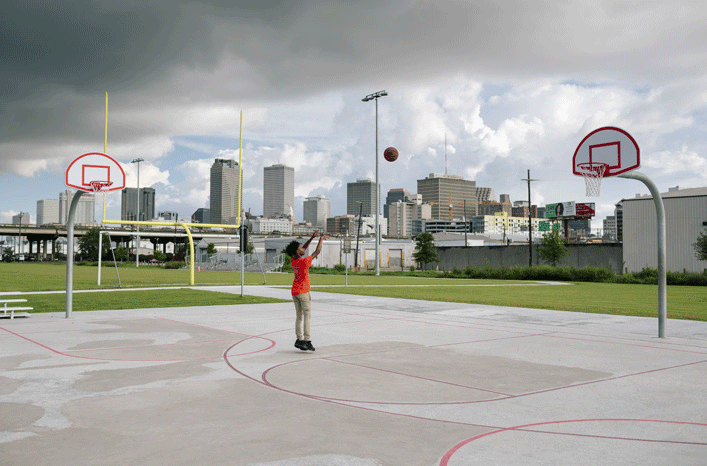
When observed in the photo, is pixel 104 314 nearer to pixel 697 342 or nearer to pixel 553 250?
pixel 697 342

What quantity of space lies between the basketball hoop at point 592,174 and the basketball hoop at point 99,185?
14701 mm

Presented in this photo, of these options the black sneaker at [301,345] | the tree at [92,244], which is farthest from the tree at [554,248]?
the tree at [92,244]

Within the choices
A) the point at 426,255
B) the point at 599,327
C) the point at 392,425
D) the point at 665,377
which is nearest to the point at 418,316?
the point at 599,327

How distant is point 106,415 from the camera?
673cm

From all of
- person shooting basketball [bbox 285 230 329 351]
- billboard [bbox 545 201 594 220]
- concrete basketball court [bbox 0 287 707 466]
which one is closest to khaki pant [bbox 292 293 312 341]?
person shooting basketball [bbox 285 230 329 351]

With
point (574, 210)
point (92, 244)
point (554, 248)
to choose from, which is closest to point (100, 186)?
point (554, 248)

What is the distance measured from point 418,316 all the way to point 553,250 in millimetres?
46590

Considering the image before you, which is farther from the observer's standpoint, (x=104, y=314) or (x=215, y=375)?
(x=104, y=314)

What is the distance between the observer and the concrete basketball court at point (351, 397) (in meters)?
5.57

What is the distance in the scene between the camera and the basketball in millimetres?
61781

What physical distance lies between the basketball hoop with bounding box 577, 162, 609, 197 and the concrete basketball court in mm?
3978

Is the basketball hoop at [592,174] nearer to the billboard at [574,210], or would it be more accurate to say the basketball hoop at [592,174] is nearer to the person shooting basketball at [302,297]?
the person shooting basketball at [302,297]

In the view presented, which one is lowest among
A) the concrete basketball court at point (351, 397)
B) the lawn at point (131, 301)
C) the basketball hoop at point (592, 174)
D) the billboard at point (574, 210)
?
the lawn at point (131, 301)

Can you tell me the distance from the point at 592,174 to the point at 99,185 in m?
15.2
